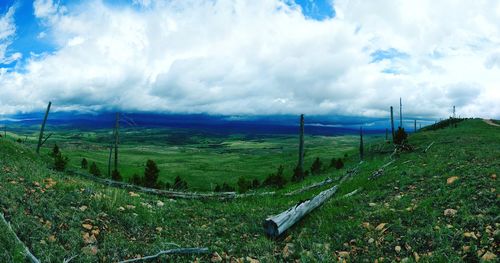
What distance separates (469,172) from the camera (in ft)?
43.9

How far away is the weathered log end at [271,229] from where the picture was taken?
1003cm

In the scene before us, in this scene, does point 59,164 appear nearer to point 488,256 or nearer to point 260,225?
point 260,225

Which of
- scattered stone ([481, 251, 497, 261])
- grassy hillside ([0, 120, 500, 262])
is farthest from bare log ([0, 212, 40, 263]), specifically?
scattered stone ([481, 251, 497, 261])

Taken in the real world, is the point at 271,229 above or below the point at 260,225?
above

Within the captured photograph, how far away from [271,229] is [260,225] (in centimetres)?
141

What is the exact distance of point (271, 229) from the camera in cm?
1021

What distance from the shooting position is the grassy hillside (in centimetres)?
775

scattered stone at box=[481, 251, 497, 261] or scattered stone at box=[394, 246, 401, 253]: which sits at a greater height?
scattered stone at box=[481, 251, 497, 261]

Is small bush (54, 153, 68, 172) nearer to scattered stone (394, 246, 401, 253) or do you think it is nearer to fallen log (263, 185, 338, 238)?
fallen log (263, 185, 338, 238)

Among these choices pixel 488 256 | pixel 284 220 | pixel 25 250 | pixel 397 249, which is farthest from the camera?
pixel 284 220

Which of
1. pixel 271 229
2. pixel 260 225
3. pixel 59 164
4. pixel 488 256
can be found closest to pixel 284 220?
pixel 271 229

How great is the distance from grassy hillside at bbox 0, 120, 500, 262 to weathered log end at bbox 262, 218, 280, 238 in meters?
0.27

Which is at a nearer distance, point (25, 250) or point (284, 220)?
point (25, 250)

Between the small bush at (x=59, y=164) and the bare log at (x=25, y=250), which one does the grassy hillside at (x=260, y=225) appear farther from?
the small bush at (x=59, y=164)
